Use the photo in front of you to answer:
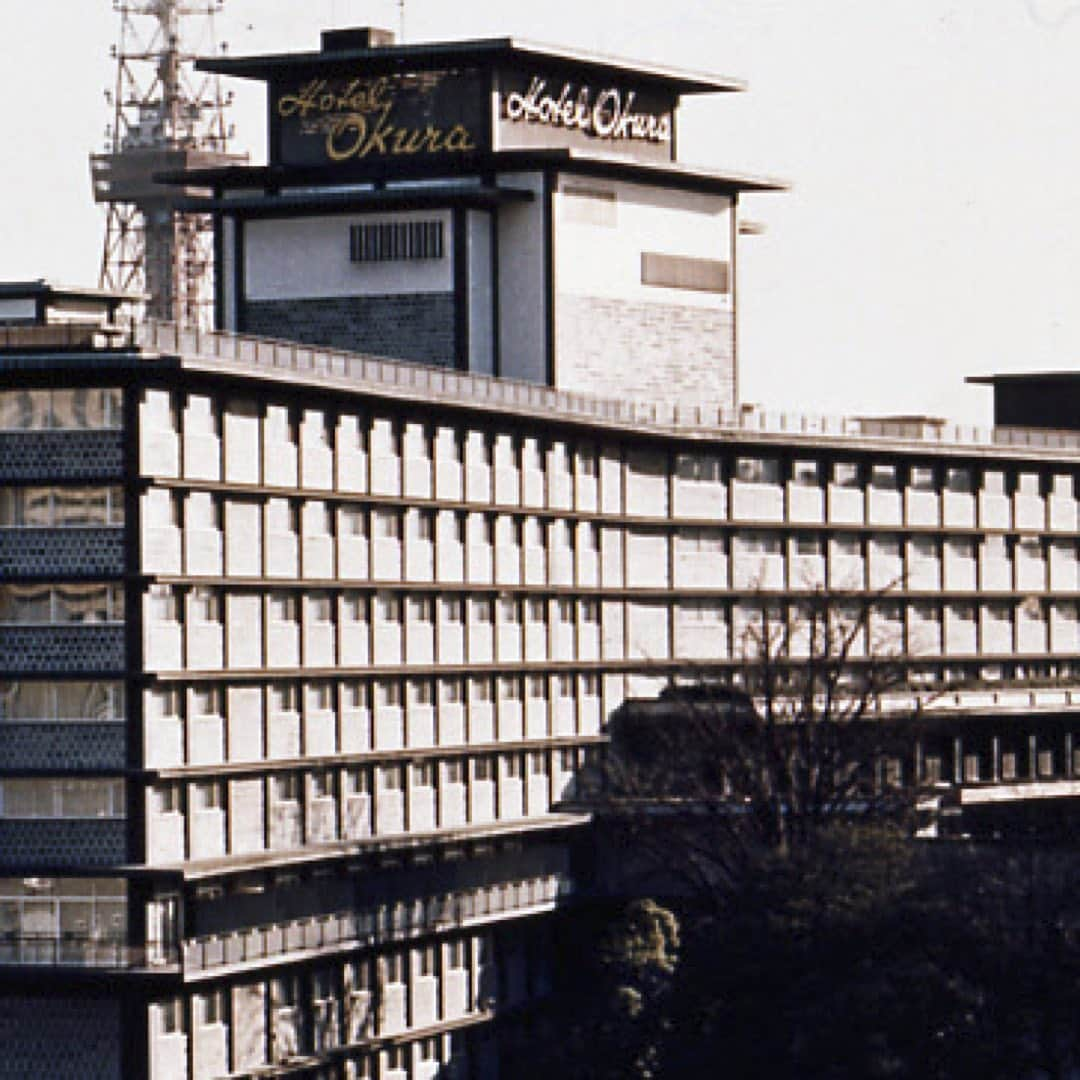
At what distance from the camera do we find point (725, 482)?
13325 cm

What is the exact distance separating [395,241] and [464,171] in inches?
113

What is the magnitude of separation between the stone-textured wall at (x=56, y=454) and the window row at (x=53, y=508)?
476 millimetres

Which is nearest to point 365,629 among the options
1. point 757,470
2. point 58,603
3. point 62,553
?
point 58,603

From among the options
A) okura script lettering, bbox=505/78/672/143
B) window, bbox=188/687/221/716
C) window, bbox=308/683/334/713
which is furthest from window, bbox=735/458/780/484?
window, bbox=188/687/221/716

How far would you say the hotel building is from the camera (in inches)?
4075

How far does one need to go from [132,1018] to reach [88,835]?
14.0 ft

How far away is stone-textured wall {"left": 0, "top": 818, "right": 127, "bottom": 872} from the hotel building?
9 centimetres

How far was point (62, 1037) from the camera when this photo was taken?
338 feet

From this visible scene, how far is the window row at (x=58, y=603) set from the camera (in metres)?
104

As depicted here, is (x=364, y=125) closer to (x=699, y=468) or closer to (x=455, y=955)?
(x=699, y=468)

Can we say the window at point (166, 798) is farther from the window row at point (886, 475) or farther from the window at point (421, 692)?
the window row at point (886, 475)

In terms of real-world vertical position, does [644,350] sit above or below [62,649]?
above

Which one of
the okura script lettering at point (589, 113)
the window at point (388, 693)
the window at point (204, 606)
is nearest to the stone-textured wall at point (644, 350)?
the okura script lettering at point (589, 113)

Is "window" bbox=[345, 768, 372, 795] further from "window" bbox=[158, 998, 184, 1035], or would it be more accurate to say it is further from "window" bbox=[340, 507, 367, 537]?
"window" bbox=[158, 998, 184, 1035]
